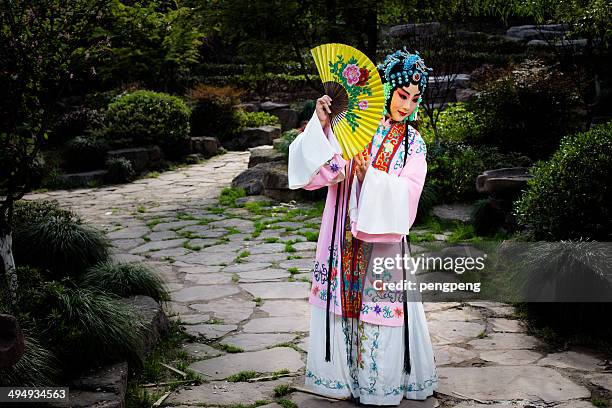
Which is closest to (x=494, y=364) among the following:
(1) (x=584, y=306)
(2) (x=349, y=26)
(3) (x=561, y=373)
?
(3) (x=561, y=373)

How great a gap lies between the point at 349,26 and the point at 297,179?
7008 mm

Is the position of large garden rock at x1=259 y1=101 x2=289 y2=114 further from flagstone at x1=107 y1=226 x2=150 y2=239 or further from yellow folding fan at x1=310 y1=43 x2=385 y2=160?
yellow folding fan at x1=310 y1=43 x2=385 y2=160

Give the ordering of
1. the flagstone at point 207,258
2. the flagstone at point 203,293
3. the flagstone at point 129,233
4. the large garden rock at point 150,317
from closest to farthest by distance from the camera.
Result: the large garden rock at point 150,317 → the flagstone at point 203,293 → the flagstone at point 207,258 → the flagstone at point 129,233

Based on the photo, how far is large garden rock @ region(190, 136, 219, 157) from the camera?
14.8 metres

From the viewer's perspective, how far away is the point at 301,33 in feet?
33.9

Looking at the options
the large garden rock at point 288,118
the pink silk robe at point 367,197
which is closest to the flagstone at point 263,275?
the pink silk robe at point 367,197

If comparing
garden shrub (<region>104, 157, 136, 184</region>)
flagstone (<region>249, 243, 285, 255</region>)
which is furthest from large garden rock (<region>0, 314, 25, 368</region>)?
garden shrub (<region>104, 157, 136, 184</region>)

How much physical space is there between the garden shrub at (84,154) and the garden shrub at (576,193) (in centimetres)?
928

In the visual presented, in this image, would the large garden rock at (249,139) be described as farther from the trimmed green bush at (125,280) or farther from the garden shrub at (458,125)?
the trimmed green bush at (125,280)

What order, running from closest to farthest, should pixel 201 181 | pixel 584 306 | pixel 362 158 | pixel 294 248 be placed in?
pixel 362 158 → pixel 584 306 → pixel 294 248 → pixel 201 181

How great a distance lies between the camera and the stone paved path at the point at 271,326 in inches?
148

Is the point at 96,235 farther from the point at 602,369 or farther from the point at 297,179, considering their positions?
the point at 602,369

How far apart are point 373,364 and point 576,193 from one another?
7.49ft

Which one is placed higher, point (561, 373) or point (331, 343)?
point (331, 343)
